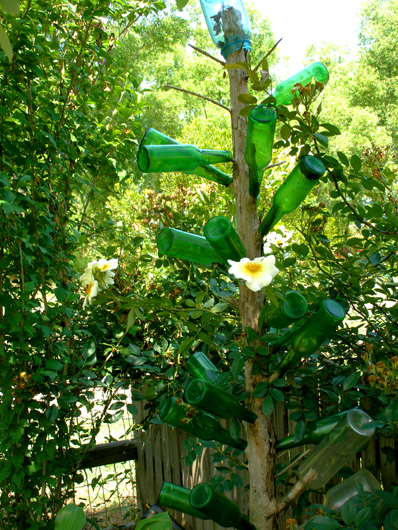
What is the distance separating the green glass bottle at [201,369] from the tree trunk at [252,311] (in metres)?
0.08

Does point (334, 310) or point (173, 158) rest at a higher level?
point (173, 158)

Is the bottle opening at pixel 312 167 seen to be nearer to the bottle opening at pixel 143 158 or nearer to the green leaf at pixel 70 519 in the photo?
the bottle opening at pixel 143 158

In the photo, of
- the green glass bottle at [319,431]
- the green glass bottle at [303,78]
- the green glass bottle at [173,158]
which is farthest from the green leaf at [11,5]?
the green glass bottle at [319,431]

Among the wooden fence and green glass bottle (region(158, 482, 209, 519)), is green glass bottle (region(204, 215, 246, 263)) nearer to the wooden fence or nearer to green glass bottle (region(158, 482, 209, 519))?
green glass bottle (region(158, 482, 209, 519))

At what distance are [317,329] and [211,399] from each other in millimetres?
232

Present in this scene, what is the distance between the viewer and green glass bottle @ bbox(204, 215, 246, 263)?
2.63 feet

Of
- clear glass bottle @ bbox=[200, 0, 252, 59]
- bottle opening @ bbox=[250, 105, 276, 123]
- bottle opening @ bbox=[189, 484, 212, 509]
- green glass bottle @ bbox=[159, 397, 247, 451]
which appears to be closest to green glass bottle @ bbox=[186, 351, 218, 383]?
green glass bottle @ bbox=[159, 397, 247, 451]

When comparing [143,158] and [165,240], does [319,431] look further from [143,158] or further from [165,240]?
[143,158]

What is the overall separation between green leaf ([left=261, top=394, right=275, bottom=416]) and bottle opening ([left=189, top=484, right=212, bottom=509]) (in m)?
0.17

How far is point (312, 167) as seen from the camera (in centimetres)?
79

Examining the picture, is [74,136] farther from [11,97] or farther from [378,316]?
[378,316]

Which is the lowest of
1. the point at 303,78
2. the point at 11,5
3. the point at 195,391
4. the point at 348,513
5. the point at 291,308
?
the point at 348,513

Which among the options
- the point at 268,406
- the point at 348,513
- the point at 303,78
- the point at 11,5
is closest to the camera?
the point at 11,5

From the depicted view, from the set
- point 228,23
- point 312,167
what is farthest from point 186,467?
point 228,23
